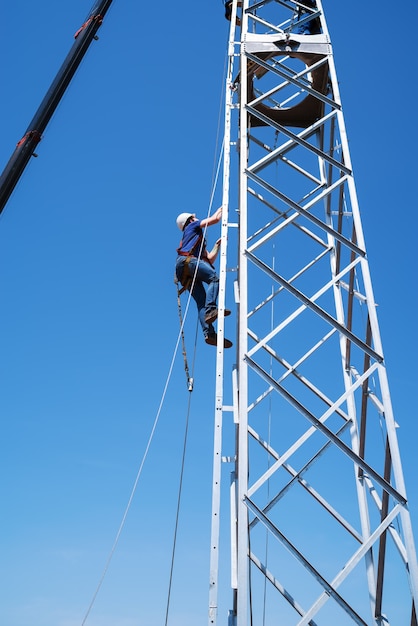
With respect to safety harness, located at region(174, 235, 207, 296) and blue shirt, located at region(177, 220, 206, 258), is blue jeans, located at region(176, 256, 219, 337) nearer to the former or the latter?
safety harness, located at region(174, 235, 207, 296)

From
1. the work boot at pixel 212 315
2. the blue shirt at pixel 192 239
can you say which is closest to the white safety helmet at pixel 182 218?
the blue shirt at pixel 192 239

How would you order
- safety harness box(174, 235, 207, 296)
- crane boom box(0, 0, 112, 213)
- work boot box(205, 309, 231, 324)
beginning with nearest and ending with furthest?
1. crane boom box(0, 0, 112, 213)
2. work boot box(205, 309, 231, 324)
3. safety harness box(174, 235, 207, 296)

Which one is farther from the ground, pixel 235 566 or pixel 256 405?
pixel 256 405

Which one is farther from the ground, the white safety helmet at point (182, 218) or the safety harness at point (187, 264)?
the white safety helmet at point (182, 218)

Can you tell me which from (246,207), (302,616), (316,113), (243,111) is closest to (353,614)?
(302,616)

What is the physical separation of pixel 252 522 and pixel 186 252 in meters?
4.11

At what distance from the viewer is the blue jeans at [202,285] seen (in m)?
8.52

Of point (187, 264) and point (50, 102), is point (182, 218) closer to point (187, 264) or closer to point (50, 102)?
point (187, 264)

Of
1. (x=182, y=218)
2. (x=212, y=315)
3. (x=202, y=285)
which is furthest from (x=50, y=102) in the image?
(x=212, y=315)

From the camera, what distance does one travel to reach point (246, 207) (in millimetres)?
7961

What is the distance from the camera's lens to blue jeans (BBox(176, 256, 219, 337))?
336 inches

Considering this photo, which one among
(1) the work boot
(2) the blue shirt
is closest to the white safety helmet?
(2) the blue shirt

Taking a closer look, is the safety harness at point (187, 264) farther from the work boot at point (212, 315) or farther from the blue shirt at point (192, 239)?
the work boot at point (212, 315)

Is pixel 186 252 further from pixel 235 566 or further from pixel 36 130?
pixel 235 566
